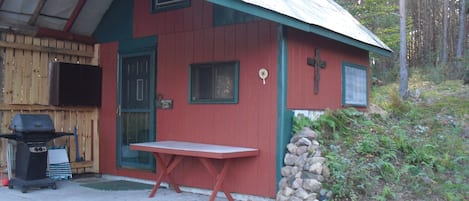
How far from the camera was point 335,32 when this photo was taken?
569cm

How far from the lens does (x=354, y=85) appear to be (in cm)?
709

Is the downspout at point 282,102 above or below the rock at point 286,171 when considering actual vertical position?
above

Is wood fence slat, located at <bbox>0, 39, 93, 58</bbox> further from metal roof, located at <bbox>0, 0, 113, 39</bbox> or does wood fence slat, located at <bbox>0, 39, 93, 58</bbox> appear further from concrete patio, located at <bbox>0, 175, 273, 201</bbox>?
concrete patio, located at <bbox>0, 175, 273, 201</bbox>

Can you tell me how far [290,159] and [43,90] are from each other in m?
4.30

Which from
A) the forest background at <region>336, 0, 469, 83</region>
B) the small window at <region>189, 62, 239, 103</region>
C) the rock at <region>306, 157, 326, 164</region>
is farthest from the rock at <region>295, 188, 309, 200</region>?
the forest background at <region>336, 0, 469, 83</region>

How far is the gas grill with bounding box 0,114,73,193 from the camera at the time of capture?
5.89 m

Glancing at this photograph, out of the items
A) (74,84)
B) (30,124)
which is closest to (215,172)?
(30,124)

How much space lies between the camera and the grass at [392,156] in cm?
463

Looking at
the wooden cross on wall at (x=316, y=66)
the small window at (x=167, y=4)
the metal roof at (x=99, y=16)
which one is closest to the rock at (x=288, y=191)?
the wooden cross on wall at (x=316, y=66)

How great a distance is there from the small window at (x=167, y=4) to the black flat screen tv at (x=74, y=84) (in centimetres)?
159

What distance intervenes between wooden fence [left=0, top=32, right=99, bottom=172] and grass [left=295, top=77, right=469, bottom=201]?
13.2 feet

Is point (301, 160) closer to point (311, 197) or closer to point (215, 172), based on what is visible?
point (311, 197)

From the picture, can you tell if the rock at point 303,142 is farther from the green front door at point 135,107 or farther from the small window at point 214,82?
the green front door at point 135,107

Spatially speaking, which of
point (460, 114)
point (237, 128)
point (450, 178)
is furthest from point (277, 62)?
point (460, 114)
